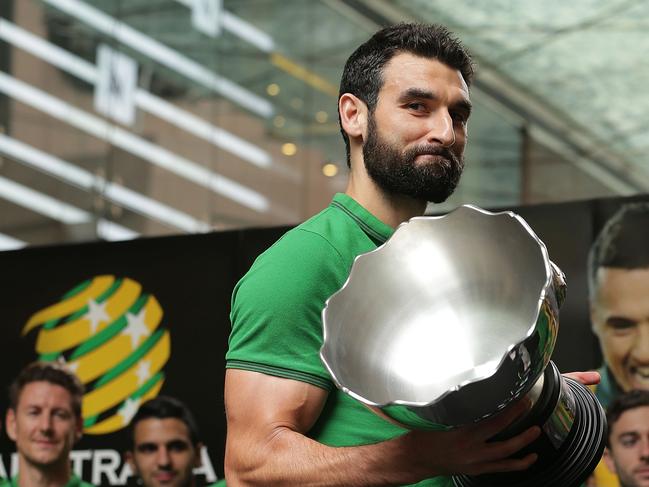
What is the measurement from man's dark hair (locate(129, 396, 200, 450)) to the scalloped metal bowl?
2461 millimetres

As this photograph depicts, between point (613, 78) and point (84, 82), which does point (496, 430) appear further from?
point (84, 82)

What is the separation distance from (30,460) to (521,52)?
4.51 m

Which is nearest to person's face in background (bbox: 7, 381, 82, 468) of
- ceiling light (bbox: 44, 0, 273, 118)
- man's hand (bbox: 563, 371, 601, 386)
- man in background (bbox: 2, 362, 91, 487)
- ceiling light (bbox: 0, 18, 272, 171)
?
man in background (bbox: 2, 362, 91, 487)

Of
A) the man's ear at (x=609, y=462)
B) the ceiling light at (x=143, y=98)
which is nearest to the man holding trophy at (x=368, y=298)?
the man's ear at (x=609, y=462)

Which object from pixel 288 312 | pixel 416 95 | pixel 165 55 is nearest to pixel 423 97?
pixel 416 95

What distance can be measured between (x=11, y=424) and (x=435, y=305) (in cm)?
289

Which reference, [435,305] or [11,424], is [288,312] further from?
[11,424]

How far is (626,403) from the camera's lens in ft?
10.5

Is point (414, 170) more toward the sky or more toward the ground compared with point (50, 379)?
more toward the ground

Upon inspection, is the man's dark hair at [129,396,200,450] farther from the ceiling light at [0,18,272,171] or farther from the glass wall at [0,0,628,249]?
the ceiling light at [0,18,272,171]

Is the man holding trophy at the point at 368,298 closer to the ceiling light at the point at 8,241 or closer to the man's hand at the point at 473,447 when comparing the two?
the man's hand at the point at 473,447

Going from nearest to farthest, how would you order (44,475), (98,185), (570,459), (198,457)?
(570,459)
(198,457)
(44,475)
(98,185)

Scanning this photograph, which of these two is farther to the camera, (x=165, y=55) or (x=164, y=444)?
(x=165, y=55)

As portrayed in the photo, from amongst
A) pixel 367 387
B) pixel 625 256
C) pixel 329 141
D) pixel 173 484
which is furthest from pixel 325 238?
pixel 329 141
